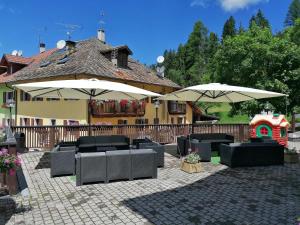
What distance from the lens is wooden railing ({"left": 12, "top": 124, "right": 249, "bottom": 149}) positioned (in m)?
12.1

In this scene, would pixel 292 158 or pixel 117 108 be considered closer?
pixel 292 158

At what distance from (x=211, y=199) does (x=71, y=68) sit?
51.5 ft

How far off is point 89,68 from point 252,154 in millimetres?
12666

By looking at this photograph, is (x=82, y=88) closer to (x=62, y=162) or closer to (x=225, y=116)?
(x=62, y=162)

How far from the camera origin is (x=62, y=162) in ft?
24.9

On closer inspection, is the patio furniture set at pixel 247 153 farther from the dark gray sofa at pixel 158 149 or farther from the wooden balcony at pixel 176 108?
the wooden balcony at pixel 176 108

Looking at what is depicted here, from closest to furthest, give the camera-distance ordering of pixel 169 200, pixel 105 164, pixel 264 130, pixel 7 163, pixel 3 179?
1. pixel 7 163
2. pixel 3 179
3. pixel 169 200
4. pixel 105 164
5. pixel 264 130

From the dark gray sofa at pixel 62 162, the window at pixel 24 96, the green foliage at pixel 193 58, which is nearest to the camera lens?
the dark gray sofa at pixel 62 162

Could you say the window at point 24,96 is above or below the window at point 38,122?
above

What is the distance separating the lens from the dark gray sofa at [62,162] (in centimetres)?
749

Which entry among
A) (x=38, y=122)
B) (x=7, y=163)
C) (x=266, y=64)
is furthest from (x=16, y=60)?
(x=7, y=163)

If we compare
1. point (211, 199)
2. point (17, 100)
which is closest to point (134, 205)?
point (211, 199)

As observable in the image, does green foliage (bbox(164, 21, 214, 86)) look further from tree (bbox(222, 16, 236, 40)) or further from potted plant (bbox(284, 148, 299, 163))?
potted plant (bbox(284, 148, 299, 163))

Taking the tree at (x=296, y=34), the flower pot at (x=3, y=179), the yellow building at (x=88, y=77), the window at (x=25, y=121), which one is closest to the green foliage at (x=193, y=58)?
the tree at (x=296, y=34)
